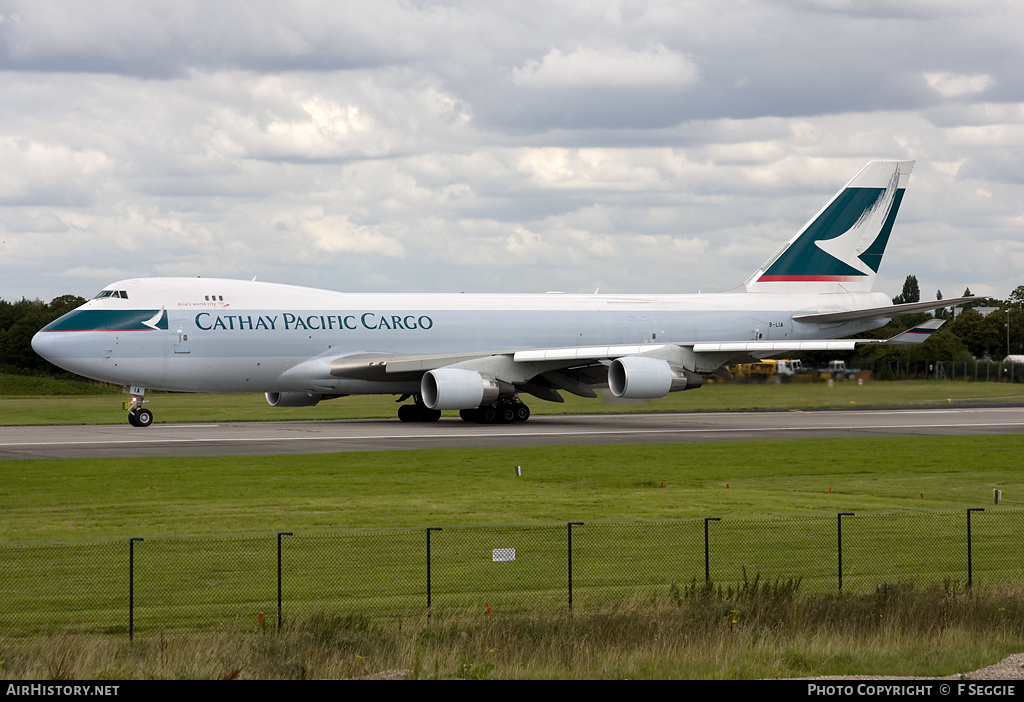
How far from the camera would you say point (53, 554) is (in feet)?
62.4

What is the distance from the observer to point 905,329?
6412cm

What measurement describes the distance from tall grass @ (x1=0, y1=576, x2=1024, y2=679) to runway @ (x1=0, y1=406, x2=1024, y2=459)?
65.3 feet

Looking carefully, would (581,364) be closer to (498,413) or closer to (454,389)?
(498,413)

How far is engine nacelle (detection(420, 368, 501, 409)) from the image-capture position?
139 ft

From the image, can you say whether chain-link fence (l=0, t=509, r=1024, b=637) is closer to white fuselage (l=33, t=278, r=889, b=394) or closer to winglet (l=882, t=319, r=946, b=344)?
white fuselage (l=33, t=278, r=889, b=394)

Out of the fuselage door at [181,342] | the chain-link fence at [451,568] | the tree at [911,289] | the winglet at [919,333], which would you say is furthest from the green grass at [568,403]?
the tree at [911,289]

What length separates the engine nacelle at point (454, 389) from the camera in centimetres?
4231

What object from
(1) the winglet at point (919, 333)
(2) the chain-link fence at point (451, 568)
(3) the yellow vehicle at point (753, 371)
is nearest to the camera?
(2) the chain-link fence at point (451, 568)

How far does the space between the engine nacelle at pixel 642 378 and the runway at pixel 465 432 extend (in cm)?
135

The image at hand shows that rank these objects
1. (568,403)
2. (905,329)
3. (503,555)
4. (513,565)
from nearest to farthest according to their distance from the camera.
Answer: (503,555)
(513,565)
(568,403)
(905,329)

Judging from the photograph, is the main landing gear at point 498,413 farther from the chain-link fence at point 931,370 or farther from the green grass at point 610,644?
the green grass at point 610,644

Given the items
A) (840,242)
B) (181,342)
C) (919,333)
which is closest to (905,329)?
(840,242)

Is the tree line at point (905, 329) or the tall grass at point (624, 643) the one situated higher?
the tree line at point (905, 329)

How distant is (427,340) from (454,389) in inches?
177
